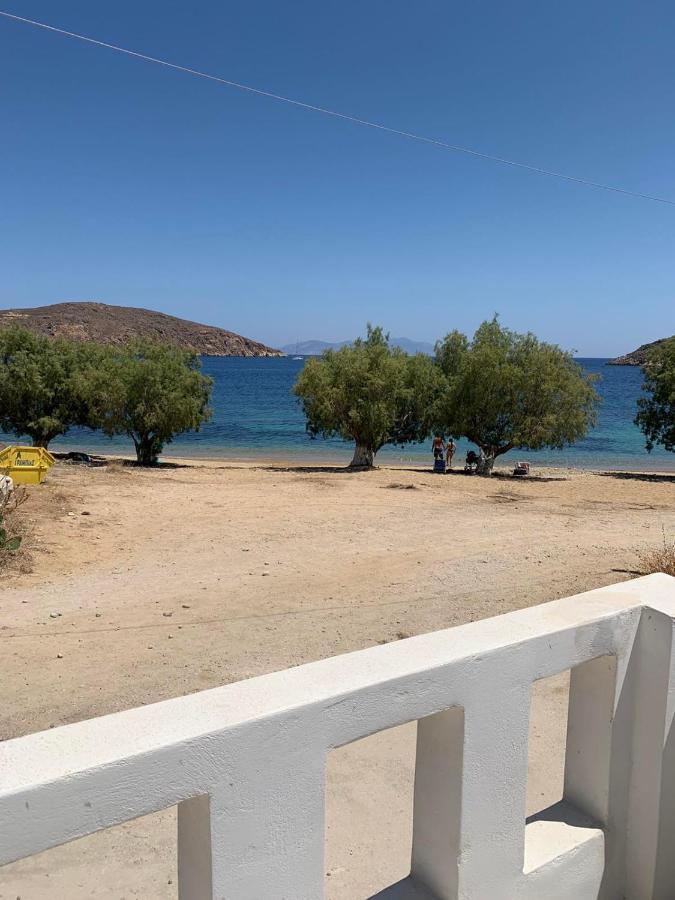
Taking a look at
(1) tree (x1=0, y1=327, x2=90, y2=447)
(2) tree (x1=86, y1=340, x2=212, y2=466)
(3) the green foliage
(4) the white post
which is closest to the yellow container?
(3) the green foliage

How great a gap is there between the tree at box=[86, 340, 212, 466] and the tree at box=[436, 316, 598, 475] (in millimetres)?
9472

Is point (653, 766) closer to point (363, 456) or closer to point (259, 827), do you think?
point (259, 827)

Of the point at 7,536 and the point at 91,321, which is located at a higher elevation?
the point at 91,321

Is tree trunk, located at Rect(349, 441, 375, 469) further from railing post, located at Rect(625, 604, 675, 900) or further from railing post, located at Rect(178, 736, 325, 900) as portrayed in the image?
railing post, located at Rect(178, 736, 325, 900)

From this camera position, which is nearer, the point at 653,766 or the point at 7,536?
the point at 653,766

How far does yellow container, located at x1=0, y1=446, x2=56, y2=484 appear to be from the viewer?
15.4m

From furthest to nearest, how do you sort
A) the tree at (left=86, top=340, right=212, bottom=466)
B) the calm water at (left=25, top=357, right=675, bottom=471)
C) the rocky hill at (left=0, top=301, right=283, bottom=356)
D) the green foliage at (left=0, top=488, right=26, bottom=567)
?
the rocky hill at (left=0, top=301, right=283, bottom=356)
the calm water at (left=25, top=357, right=675, bottom=471)
the tree at (left=86, top=340, right=212, bottom=466)
the green foliage at (left=0, top=488, right=26, bottom=567)

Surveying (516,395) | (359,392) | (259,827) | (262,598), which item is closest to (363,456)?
(359,392)

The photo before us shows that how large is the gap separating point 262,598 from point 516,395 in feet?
62.1

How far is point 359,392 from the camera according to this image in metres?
25.0

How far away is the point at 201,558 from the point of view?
33.4ft

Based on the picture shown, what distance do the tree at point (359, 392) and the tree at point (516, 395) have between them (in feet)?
6.19

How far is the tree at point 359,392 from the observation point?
24.8 m

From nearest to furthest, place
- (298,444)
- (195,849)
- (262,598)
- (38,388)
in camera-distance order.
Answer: (195,849)
(262,598)
(38,388)
(298,444)
